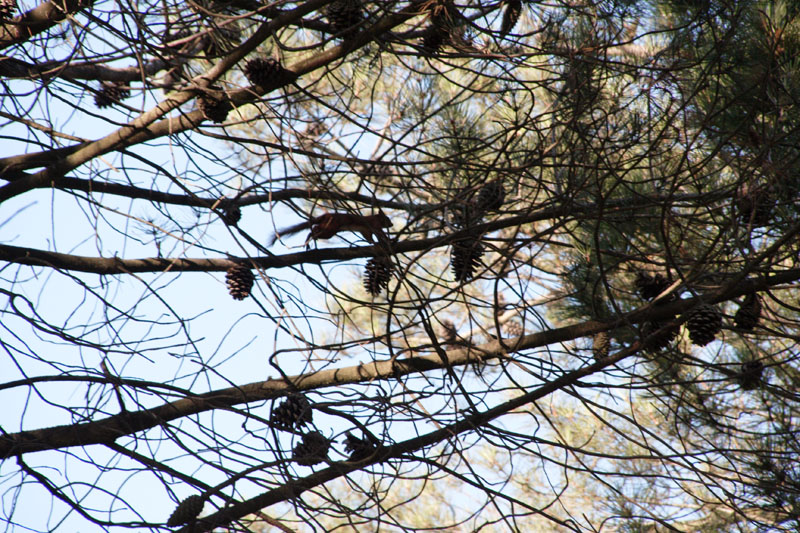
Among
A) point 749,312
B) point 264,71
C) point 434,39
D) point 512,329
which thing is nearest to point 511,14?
point 434,39

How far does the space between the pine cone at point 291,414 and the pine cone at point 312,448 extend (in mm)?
28

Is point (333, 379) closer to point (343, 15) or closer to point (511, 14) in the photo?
point (343, 15)

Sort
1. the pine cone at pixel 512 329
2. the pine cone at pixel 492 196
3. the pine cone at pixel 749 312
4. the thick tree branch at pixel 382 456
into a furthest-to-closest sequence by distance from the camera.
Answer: the pine cone at pixel 512 329 → the pine cone at pixel 492 196 → the pine cone at pixel 749 312 → the thick tree branch at pixel 382 456

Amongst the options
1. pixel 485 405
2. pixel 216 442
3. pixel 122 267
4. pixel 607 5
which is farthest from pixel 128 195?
pixel 607 5

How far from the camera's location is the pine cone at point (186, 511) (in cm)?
111

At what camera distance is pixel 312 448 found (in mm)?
1219

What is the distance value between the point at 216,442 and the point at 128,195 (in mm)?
608

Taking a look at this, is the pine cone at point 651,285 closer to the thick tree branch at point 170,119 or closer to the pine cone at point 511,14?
the pine cone at point 511,14

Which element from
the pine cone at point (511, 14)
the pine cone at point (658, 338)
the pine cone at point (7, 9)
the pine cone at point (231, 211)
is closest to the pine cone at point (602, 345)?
the pine cone at point (658, 338)

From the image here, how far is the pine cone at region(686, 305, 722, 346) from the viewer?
1311mm

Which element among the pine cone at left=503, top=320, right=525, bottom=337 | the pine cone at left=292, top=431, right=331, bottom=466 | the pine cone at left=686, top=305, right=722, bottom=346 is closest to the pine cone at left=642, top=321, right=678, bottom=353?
the pine cone at left=686, top=305, right=722, bottom=346

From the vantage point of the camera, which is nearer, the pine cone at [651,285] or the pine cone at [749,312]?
the pine cone at [749,312]

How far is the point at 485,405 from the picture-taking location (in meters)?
1.34

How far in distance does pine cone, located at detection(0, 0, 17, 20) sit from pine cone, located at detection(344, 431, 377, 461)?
3.16 ft
